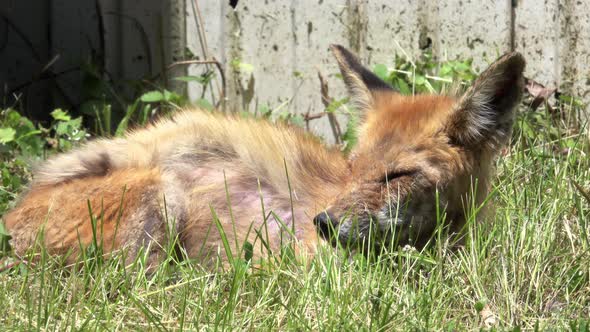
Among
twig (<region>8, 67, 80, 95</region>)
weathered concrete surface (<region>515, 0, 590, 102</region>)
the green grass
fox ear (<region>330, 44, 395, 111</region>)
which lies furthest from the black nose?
twig (<region>8, 67, 80, 95</region>)

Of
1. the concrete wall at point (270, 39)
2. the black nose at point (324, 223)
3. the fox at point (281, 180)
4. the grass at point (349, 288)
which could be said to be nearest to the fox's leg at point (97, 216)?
the fox at point (281, 180)

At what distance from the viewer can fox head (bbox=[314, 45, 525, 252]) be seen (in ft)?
15.2

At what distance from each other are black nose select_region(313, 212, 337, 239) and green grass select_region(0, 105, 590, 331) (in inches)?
6.4

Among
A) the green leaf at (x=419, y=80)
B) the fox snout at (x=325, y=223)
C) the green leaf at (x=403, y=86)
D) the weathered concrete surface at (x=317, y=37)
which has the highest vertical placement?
the weathered concrete surface at (x=317, y=37)

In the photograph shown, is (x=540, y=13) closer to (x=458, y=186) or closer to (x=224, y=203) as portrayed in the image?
(x=458, y=186)

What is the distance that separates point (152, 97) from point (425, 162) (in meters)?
3.01

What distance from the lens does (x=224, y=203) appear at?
201 inches

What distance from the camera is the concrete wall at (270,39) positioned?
652 centimetres

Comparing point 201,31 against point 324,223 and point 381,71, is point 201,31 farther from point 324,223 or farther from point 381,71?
point 324,223

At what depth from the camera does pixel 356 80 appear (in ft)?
17.7

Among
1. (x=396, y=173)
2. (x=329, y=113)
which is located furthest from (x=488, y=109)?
(x=329, y=113)

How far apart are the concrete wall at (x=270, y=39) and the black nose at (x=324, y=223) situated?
102 inches

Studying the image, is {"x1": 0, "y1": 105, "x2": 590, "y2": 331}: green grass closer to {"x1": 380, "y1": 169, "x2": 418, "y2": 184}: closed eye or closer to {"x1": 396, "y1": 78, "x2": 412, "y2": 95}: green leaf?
{"x1": 380, "y1": 169, "x2": 418, "y2": 184}: closed eye

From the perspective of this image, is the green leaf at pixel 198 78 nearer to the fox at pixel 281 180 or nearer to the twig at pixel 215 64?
the twig at pixel 215 64
